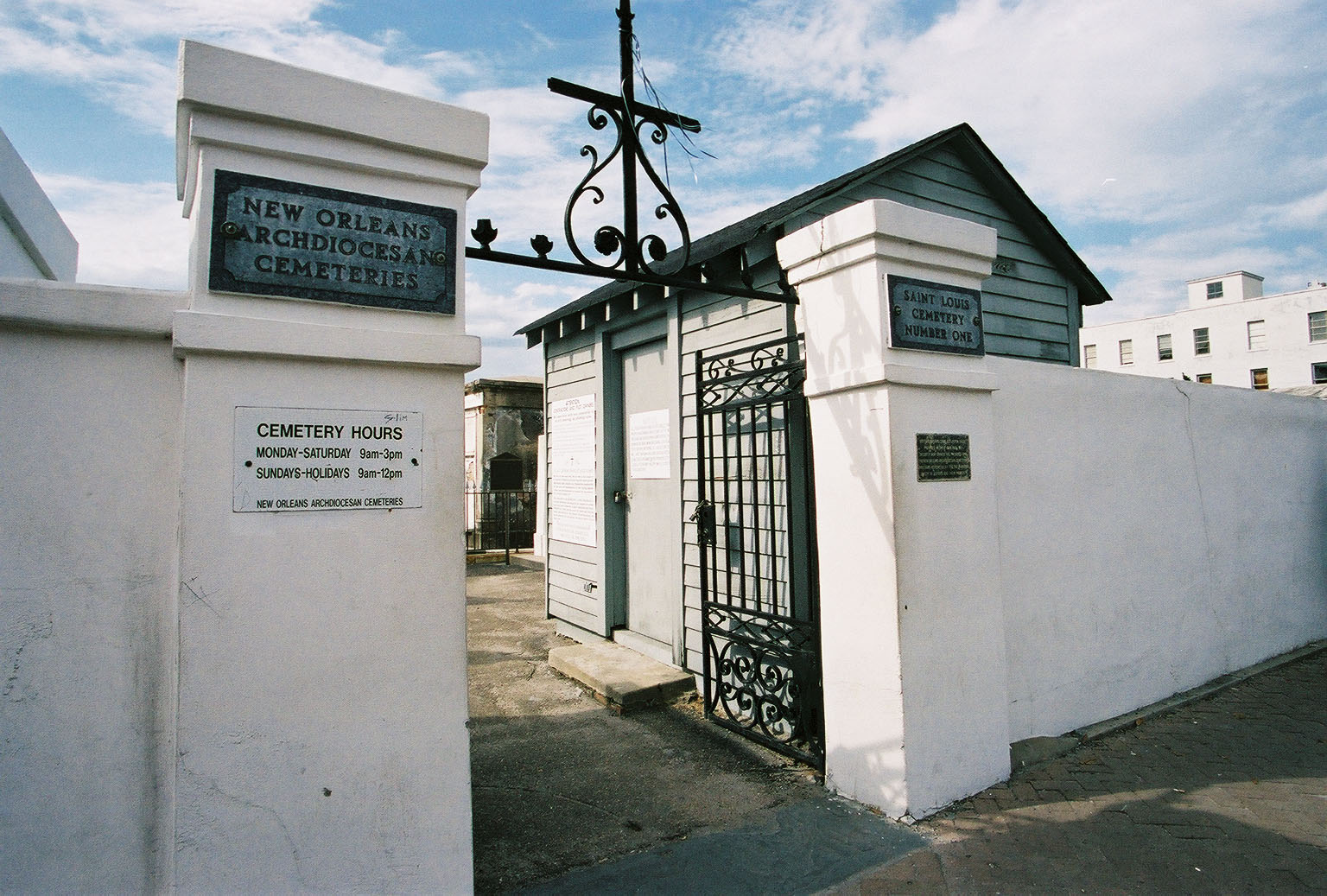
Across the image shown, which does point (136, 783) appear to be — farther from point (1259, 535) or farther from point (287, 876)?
point (1259, 535)

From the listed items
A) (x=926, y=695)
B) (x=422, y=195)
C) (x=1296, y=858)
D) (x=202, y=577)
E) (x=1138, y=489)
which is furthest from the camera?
(x=1138, y=489)

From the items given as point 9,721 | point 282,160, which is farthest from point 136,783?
point 282,160

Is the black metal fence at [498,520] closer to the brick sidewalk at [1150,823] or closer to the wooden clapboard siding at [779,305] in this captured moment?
the wooden clapboard siding at [779,305]

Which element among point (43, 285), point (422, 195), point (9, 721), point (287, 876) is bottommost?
point (287, 876)

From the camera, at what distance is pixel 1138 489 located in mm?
5250

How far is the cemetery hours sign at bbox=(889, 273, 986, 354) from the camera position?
12.5 feet

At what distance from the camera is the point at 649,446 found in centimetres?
657

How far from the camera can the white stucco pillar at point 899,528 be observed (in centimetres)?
364

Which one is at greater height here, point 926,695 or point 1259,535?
point 1259,535

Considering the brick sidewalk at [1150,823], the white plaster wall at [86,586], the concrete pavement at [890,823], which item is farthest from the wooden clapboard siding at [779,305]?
the white plaster wall at [86,586]

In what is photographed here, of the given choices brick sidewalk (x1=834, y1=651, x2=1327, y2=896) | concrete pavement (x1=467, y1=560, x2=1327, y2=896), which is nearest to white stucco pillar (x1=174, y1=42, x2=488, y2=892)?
concrete pavement (x1=467, y1=560, x2=1327, y2=896)

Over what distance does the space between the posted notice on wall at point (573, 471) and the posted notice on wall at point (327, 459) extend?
4605mm

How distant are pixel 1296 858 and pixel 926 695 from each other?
1.67 meters

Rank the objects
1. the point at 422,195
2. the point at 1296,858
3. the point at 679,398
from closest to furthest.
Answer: the point at 422,195
the point at 1296,858
the point at 679,398
